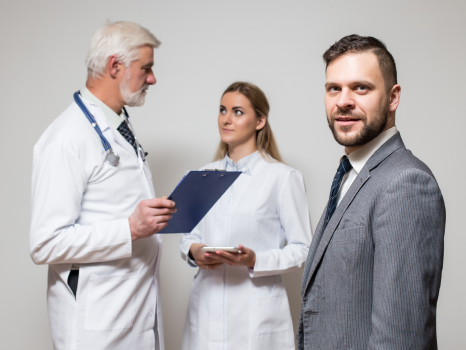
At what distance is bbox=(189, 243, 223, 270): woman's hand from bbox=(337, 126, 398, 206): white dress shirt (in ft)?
3.20

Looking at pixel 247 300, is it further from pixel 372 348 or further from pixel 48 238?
pixel 372 348

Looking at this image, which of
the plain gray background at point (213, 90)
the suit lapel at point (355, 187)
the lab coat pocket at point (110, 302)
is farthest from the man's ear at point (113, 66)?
the suit lapel at point (355, 187)

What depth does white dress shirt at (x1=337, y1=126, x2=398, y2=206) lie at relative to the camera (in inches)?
52.5

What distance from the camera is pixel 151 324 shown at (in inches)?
80.0

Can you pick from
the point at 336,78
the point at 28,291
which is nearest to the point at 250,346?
the point at 336,78

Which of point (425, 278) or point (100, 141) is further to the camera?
point (100, 141)

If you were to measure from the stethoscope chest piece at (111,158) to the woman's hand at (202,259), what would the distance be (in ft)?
2.18

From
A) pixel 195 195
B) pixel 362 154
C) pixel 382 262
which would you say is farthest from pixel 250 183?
pixel 382 262

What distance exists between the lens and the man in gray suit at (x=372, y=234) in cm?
108

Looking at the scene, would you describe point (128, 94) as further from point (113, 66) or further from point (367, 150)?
point (367, 150)

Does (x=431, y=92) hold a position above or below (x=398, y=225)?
above

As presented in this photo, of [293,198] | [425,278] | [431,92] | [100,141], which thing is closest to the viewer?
[425,278]

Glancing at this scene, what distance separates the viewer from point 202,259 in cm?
226

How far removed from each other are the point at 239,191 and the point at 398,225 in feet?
4.58
